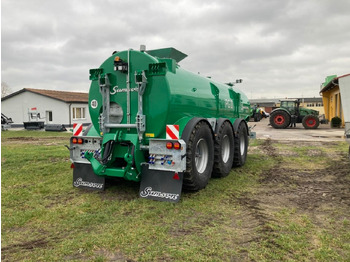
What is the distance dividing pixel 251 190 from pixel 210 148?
109 centimetres

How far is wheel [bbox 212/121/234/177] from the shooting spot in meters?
5.91

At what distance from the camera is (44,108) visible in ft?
91.2

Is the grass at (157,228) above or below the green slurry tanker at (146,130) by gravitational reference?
below

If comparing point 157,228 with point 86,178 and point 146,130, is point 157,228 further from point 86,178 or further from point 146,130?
point 86,178

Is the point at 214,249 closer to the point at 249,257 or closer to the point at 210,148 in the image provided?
the point at 249,257

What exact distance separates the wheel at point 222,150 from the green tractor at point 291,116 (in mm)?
17495

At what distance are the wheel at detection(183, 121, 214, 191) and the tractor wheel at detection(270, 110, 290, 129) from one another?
19.0m

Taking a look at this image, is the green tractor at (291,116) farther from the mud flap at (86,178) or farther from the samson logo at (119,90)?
the mud flap at (86,178)

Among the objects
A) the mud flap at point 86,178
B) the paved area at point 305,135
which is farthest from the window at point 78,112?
the mud flap at point 86,178

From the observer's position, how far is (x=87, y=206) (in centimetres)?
442

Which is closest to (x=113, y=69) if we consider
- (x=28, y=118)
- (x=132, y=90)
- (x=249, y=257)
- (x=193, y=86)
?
(x=132, y=90)

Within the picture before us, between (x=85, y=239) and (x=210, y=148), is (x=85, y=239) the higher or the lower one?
the lower one

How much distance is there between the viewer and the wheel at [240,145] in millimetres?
7332

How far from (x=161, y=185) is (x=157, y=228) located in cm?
112
